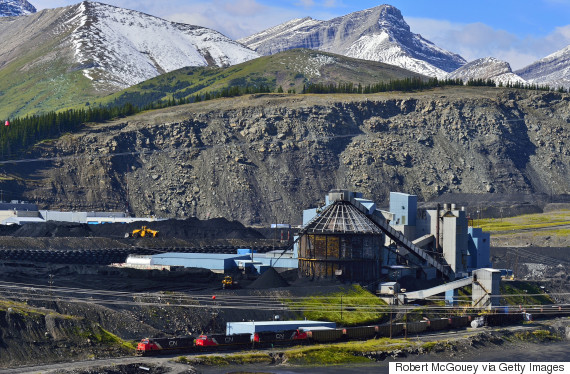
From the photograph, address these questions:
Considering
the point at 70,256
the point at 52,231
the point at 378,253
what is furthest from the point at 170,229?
the point at 378,253

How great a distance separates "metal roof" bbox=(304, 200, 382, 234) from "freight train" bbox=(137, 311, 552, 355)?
16.2 metres

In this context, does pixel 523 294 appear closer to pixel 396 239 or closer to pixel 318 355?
pixel 396 239

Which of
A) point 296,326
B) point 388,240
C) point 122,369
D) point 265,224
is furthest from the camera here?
point 265,224

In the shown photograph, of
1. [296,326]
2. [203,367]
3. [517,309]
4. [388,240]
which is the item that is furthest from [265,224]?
[203,367]

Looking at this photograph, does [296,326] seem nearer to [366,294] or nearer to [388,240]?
[366,294]

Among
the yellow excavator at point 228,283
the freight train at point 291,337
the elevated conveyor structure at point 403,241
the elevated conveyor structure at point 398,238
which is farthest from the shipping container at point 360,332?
the elevated conveyor structure at point 403,241

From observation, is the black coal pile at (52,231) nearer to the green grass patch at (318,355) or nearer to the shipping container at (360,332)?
the shipping container at (360,332)

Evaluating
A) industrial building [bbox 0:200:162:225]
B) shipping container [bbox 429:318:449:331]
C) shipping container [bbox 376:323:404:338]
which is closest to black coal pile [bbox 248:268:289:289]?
shipping container [bbox 376:323:404:338]

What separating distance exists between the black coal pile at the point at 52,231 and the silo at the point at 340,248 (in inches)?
1599

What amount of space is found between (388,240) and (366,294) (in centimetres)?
2025

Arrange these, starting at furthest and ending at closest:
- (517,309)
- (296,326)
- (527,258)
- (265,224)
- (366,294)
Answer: (265,224) → (527,258) → (517,309) → (366,294) → (296,326)

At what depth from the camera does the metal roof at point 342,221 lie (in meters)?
108

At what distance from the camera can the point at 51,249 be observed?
396 ft

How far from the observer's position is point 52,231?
135m
